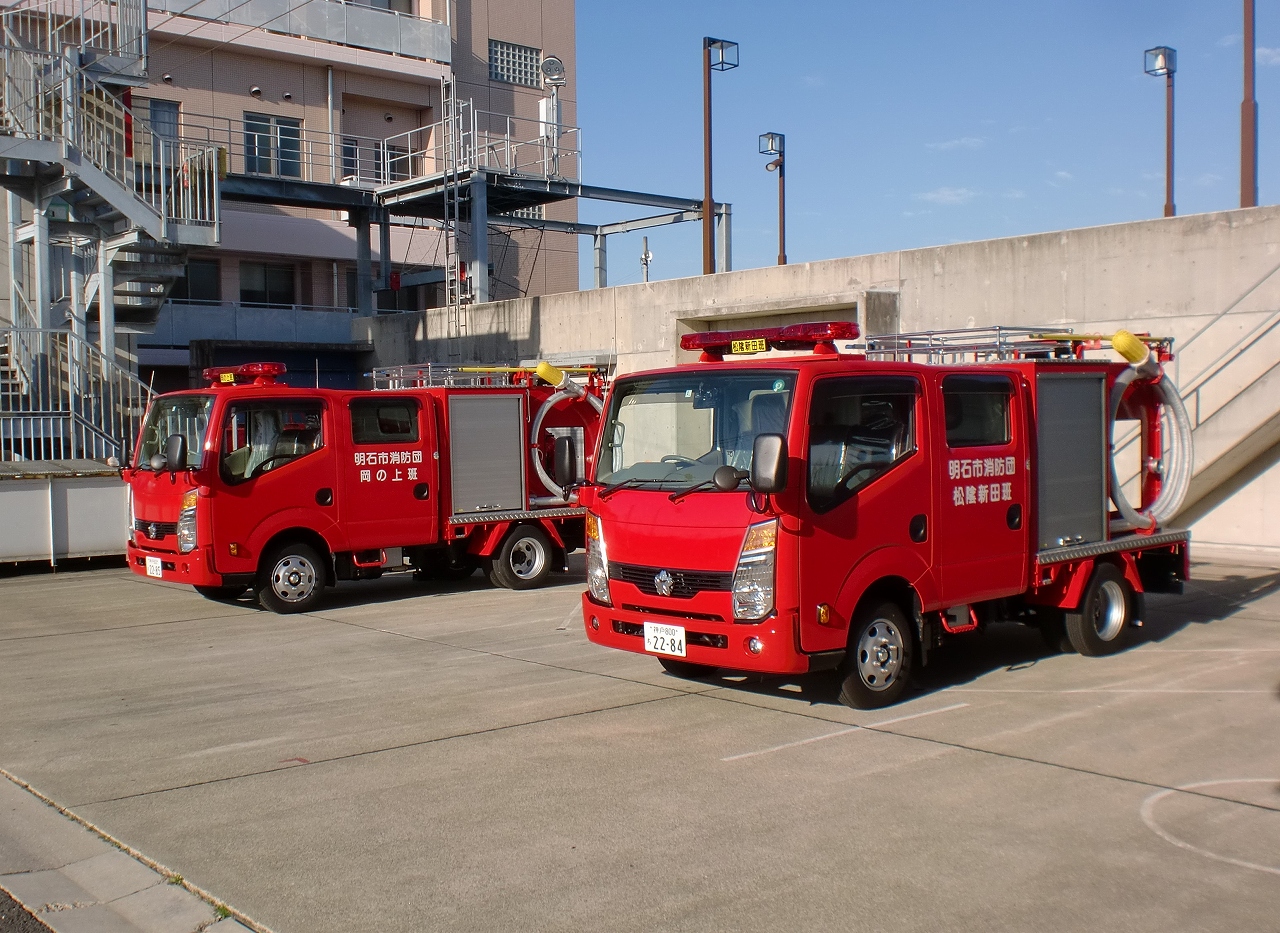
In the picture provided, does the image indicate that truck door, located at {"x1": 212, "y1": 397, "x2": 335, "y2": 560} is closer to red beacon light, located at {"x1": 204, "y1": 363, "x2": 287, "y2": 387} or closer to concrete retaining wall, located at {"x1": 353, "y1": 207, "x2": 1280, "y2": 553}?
red beacon light, located at {"x1": 204, "y1": 363, "x2": 287, "y2": 387}

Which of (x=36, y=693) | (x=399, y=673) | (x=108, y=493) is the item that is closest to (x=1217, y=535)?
(x=399, y=673)

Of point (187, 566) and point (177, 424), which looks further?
point (177, 424)

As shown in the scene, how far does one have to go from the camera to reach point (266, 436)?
12.3m

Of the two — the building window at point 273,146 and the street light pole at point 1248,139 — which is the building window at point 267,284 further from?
the street light pole at point 1248,139

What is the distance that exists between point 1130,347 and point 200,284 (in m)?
30.3

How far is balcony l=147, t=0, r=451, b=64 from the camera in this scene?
3294 centimetres

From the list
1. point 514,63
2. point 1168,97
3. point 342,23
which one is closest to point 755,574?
point 1168,97

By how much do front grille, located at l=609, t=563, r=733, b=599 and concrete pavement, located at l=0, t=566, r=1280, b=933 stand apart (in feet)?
2.69

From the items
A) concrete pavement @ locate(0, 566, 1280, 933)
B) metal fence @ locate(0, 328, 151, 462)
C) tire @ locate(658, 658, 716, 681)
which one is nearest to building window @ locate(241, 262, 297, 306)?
metal fence @ locate(0, 328, 151, 462)

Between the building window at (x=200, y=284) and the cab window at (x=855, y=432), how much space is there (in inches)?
1172

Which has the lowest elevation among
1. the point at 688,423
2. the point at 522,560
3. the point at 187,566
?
the point at 522,560

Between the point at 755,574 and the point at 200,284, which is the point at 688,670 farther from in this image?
the point at 200,284

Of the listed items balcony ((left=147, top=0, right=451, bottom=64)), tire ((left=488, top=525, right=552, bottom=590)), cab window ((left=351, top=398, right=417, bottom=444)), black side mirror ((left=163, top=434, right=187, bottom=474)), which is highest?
balcony ((left=147, top=0, right=451, bottom=64))

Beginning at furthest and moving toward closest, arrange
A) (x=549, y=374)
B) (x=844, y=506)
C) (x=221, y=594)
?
(x=549, y=374)
(x=221, y=594)
(x=844, y=506)
